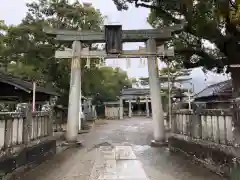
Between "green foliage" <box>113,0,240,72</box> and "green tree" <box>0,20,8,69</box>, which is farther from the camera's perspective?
"green tree" <box>0,20,8,69</box>

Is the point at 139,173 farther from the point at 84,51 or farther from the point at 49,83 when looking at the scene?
the point at 49,83

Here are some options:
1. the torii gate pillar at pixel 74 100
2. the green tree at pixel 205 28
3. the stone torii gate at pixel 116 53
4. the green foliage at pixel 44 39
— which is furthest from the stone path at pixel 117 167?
the green foliage at pixel 44 39

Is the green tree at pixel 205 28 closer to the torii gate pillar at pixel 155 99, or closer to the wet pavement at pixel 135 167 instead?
the torii gate pillar at pixel 155 99

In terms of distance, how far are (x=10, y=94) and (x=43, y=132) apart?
6351 mm

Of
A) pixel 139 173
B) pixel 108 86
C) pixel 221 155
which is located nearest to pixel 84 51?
pixel 139 173

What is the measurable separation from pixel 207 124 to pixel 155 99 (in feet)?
20.8

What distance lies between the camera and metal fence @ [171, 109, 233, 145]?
26.0ft

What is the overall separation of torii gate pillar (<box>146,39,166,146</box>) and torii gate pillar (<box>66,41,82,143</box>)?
12.5 ft

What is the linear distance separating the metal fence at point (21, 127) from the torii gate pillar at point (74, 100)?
3158 mm

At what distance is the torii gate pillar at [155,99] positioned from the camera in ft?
49.9

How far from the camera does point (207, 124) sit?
936 cm

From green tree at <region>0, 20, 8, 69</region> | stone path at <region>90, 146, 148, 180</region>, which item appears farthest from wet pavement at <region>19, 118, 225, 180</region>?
green tree at <region>0, 20, 8, 69</region>

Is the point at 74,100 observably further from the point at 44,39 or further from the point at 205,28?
the point at 44,39

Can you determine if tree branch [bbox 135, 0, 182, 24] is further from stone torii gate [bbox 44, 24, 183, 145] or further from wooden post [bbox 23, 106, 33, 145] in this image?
wooden post [bbox 23, 106, 33, 145]
